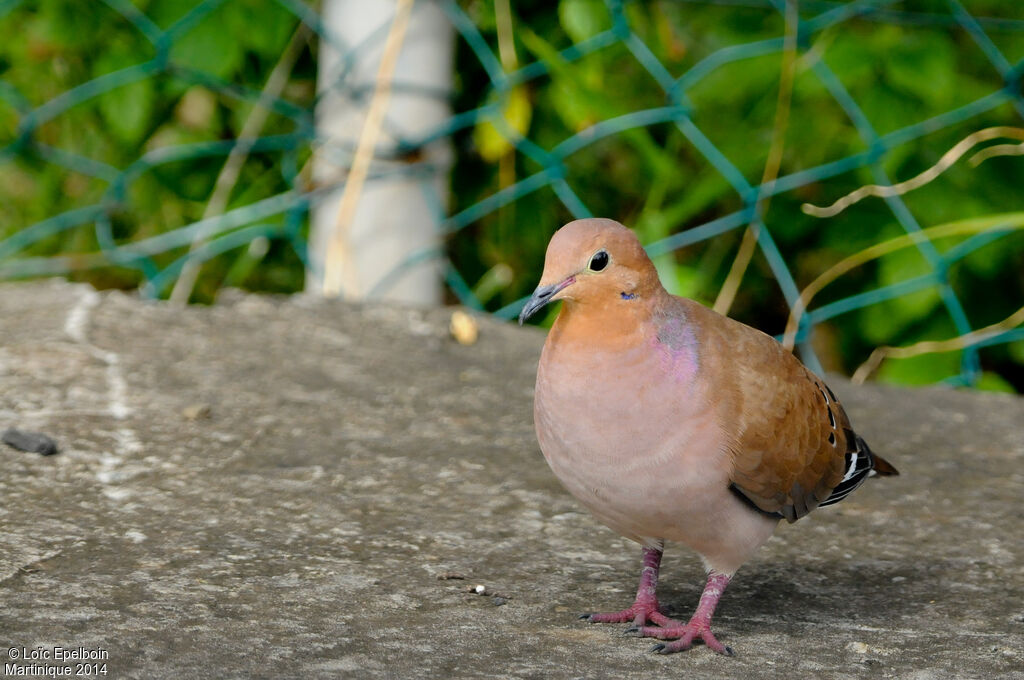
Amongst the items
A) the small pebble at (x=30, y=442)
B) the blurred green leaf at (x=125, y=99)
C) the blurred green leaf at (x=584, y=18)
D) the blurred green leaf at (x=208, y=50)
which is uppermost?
the blurred green leaf at (x=584, y=18)

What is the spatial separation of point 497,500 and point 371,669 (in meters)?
0.73

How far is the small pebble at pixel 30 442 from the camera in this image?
2441 millimetres

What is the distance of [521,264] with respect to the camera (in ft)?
12.3

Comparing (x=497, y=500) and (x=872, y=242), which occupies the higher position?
(x=872, y=242)

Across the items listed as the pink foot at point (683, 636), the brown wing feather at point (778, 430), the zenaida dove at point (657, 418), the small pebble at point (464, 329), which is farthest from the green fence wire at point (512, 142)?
the pink foot at point (683, 636)

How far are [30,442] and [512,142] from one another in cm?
152

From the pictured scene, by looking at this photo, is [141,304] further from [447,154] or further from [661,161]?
[661,161]

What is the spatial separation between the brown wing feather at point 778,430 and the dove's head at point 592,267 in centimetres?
19

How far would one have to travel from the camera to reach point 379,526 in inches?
91.2

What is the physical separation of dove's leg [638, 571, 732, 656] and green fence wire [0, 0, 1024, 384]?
1.52 m

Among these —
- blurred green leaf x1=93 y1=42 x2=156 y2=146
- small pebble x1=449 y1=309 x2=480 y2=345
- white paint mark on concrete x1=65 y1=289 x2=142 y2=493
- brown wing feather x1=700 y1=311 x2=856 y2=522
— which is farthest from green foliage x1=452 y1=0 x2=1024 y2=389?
brown wing feather x1=700 y1=311 x2=856 y2=522

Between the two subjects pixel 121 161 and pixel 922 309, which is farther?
pixel 121 161

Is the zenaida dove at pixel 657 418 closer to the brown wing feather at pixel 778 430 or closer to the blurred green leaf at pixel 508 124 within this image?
the brown wing feather at pixel 778 430

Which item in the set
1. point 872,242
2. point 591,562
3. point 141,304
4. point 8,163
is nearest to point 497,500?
point 591,562
